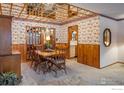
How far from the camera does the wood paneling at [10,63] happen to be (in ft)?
5.92

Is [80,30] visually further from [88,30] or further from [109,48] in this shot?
[109,48]

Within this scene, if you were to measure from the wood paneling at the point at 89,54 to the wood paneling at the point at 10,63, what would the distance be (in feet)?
6.38

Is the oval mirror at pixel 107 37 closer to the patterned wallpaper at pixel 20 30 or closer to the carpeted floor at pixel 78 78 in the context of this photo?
the carpeted floor at pixel 78 78

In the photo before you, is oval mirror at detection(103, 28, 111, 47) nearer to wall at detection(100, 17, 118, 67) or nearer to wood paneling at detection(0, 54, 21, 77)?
wall at detection(100, 17, 118, 67)

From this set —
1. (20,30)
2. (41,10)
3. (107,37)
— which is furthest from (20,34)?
(107,37)

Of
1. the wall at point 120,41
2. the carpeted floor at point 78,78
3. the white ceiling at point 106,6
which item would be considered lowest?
the carpeted floor at point 78,78

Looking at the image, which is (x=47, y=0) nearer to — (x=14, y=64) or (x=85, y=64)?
(x=14, y=64)

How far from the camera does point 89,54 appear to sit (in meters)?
3.41

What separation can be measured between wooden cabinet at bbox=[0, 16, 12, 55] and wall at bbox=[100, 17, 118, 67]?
2.13 metres

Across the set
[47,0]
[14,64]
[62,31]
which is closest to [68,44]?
[62,31]

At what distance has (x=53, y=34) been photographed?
142 inches

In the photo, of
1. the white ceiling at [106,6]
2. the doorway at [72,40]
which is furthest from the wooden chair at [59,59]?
the doorway at [72,40]

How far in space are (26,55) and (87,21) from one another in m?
1.82

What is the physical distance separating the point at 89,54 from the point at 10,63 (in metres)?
2.14
